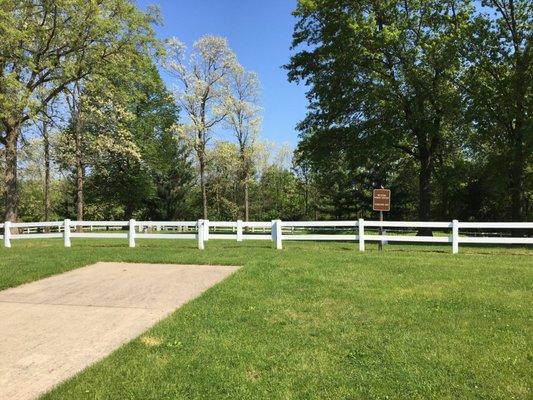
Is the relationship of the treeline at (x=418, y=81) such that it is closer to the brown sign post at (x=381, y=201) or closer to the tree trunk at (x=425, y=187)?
the tree trunk at (x=425, y=187)

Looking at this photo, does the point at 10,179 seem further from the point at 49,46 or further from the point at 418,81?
the point at 418,81

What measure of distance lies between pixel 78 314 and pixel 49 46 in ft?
71.7

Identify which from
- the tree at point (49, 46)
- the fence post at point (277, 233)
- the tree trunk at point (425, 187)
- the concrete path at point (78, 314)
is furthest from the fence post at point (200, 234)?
the tree trunk at point (425, 187)

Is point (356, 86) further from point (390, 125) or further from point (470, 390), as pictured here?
point (470, 390)

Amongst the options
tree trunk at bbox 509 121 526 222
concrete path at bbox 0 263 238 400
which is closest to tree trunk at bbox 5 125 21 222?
concrete path at bbox 0 263 238 400

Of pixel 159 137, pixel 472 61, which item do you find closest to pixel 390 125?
pixel 472 61

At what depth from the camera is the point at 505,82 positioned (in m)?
25.2

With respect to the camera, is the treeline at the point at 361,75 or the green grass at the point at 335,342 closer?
the green grass at the point at 335,342

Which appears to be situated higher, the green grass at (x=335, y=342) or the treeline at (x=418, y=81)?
the treeline at (x=418, y=81)

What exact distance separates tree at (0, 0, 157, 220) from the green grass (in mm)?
16405

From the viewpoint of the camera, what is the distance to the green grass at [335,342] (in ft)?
14.8

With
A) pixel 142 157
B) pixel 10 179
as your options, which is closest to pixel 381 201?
pixel 10 179

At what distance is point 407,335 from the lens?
5957mm

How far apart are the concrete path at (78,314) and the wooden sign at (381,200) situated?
20.6 feet
